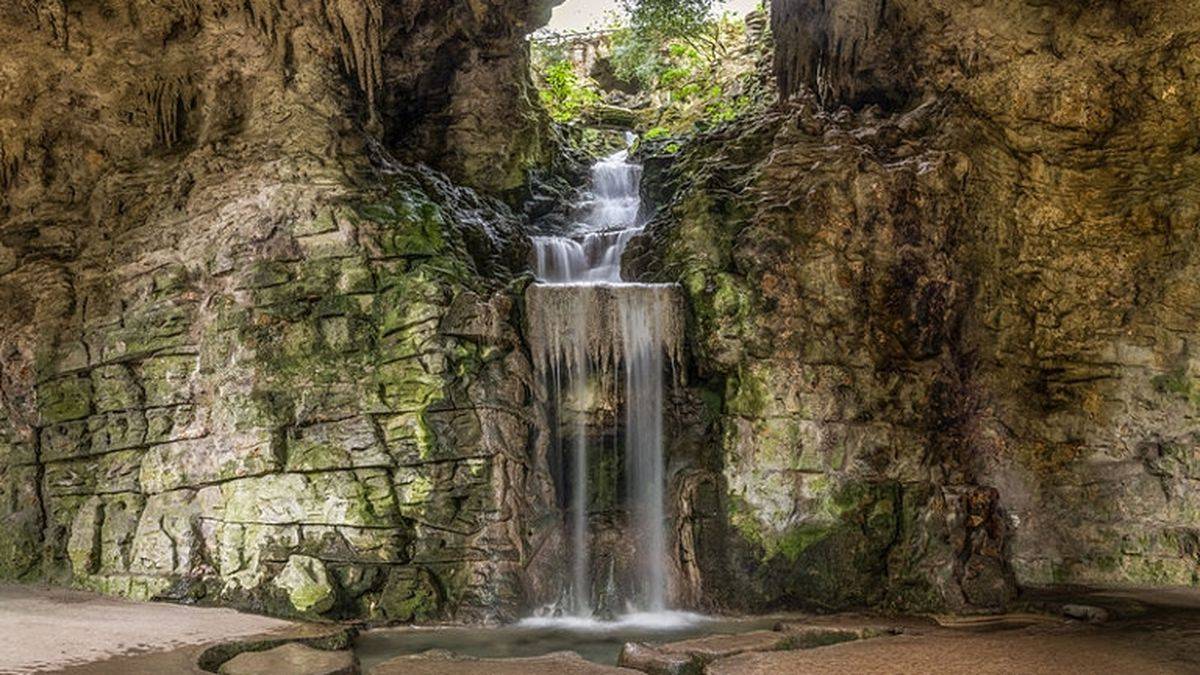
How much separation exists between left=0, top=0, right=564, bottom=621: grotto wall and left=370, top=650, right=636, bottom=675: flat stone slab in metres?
2.03

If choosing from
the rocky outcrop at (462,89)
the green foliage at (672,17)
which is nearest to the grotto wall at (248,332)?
the rocky outcrop at (462,89)

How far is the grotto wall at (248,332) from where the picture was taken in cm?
939

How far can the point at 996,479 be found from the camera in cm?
1109

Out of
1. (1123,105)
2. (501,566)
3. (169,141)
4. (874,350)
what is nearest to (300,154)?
(169,141)

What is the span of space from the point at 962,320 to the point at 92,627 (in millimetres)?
10168

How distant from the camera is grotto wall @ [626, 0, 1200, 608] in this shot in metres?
9.81

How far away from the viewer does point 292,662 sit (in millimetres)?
6629

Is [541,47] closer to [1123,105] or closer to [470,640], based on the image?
[1123,105]

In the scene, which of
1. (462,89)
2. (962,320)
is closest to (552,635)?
(962,320)

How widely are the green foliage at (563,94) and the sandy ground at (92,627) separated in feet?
40.1

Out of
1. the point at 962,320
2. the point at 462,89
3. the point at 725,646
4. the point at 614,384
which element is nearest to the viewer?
the point at 725,646

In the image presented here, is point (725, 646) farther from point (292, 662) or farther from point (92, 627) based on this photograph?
point (92, 627)

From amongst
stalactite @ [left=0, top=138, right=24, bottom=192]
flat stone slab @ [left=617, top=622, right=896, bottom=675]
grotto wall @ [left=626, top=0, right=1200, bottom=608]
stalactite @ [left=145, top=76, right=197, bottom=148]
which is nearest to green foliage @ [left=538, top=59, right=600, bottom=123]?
grotto wall @ [left=626, top=0, right=1200, bottom=608]

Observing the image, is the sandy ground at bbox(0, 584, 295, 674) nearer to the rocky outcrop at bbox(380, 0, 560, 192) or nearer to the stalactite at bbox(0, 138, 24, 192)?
the stalactite at bbox(0, 138, 24, 192)
